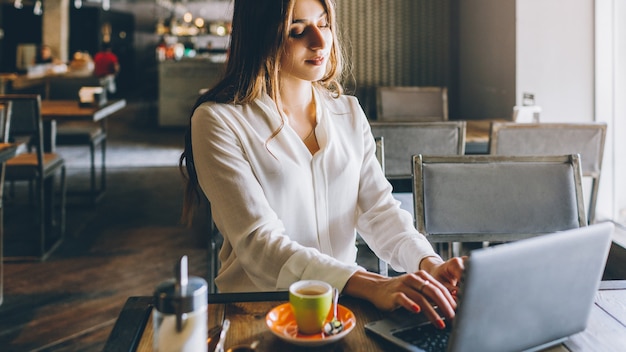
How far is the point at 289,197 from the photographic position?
1381mm

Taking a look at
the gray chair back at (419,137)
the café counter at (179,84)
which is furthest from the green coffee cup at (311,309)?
the café counter at (179,84)

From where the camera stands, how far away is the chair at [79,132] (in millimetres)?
5121

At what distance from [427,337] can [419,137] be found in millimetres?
1818

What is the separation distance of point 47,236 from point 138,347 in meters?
3.51

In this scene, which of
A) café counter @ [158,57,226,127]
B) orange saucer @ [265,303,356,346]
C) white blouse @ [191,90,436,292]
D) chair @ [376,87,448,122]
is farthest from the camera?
café counter @ [158,57,226,127]

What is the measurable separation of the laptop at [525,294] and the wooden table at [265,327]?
4cm

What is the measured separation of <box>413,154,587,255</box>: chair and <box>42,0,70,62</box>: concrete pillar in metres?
14.4

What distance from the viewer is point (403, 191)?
10.1ft

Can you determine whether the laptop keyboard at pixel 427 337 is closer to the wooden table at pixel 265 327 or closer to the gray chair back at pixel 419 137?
the wooden table at pixel 265 327

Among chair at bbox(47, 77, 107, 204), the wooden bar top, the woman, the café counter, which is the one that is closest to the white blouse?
the woman

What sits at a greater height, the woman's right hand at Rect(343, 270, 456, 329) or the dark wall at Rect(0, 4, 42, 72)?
the dark wall at Rect(0, 4, 42, 72)

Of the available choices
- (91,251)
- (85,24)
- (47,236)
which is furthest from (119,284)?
(85,24)

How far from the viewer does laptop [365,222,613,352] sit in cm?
76

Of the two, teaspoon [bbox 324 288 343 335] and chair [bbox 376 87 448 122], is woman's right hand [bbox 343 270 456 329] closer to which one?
teaspoon [bbox 324 288 343 335]
